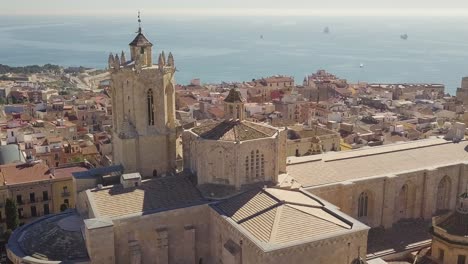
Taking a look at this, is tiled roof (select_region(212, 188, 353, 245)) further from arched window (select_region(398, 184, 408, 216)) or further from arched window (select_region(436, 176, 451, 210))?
arched window (select_region(436, 176, 451, 210))

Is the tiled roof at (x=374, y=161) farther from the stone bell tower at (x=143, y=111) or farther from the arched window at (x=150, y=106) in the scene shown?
the arched window at (x=150, y=106)

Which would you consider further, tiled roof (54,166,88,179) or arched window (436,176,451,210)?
tiled roof (54,166,88,179)

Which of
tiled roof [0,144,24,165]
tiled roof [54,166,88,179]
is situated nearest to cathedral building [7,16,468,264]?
tiled roof [54,166,88,179]

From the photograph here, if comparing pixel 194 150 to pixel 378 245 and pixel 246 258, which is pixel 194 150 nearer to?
pixel 246 258

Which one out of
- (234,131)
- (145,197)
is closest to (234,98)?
(234,131)

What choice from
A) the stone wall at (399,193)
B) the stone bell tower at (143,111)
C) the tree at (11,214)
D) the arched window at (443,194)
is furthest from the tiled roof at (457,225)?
the tree at (11,214)

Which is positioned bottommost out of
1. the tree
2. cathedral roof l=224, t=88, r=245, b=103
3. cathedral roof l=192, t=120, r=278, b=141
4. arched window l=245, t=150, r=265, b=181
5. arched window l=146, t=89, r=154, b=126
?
the tree

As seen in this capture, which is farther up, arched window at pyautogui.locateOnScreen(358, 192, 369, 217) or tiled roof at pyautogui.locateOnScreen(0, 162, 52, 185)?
arched window at pyautogui.locateOnScreen(358, 192, 369, 217)
